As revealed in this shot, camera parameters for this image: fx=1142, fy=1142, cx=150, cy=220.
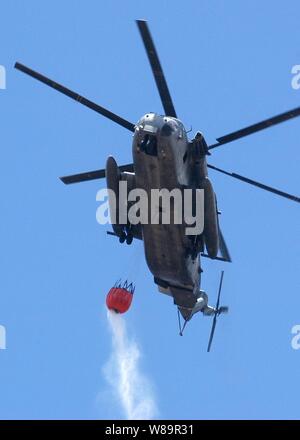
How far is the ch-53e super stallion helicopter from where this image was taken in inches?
1951

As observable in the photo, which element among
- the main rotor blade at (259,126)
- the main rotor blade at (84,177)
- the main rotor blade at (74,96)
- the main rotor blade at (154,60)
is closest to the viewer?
the main rotor blade at (154,60)

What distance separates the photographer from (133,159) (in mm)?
50500

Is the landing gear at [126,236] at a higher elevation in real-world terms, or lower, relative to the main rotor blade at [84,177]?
lower

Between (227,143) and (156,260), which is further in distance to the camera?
(156,260)

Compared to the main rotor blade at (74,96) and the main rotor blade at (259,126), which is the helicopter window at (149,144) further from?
the main rotor blade at (259,126)

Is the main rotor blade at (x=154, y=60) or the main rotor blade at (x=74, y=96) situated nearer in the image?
the main rotor blade at (x=154, y=60)

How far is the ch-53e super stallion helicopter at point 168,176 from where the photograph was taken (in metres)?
49.6

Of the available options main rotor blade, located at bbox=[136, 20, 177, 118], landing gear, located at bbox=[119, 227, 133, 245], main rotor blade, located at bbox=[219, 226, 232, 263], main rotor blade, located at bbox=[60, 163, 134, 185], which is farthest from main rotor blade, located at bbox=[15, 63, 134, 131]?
main rotor blade, located at bbox=[219, 226, 232, 263]

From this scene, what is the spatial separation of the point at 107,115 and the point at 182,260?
8.59 meters

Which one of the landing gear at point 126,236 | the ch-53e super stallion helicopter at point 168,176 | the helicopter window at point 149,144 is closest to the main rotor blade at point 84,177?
the ch-53e super stallion helicopter at point 168,176

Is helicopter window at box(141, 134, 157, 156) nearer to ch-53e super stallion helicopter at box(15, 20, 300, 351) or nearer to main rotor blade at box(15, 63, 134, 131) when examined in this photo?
ch-53e super stallion helicopter at box(15, 20, 300, 351)
